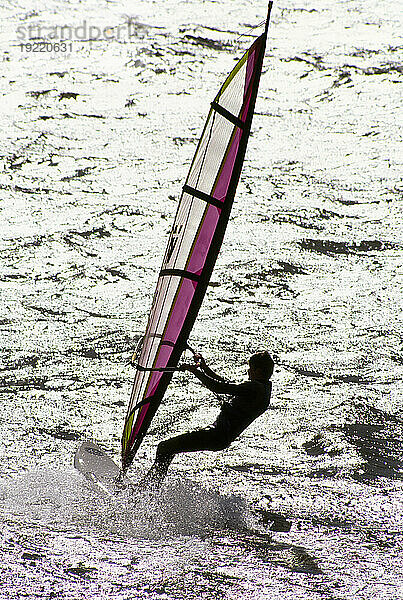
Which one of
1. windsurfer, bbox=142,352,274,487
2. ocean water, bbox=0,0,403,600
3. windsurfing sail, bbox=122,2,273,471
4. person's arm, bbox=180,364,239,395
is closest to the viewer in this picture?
windsurfing sail, bbox=122,2,273,471

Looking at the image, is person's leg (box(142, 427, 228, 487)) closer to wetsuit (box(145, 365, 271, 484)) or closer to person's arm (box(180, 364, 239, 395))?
wetsuit (box(145, 365, 271, 484))

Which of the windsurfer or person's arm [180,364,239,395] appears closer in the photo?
person's arm [180,364,239,395]

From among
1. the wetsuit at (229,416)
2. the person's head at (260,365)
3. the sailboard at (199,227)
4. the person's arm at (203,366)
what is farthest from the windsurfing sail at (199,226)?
the person's head at (260,365)

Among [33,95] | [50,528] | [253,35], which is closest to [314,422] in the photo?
[50,528]

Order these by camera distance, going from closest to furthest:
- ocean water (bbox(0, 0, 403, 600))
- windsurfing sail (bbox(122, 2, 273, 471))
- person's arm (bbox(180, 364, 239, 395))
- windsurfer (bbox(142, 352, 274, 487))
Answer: windsurfing sail (bbox(122, 2, 273, 471)) < person's arm (bbox(180, 364, 239, 395)) < ocean water (bbox(0, 0, 403, 600)) < windsurfer (bbox(142, 352, 274, 487))

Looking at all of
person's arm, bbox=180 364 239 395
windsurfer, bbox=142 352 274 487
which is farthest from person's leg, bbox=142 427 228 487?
person's arm, bbox=180 364 239 395

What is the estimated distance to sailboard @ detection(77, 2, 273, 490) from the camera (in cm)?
382

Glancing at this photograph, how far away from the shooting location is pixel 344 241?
351 inches

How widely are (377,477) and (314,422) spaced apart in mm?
834

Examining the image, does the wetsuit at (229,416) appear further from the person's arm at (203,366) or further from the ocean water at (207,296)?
the ocean water at (207,296)

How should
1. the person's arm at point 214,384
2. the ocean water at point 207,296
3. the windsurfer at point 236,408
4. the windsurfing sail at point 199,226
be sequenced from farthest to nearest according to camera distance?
the windsurfer at point 236,408, the ocean water at point 207,296, the person's arm at point 214,384, the windsurfing sail at point 199,226

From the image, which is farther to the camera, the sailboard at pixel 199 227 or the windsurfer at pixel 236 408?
the windsurfer at pixel 236 408

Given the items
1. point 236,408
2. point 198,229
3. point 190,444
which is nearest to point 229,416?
point 236,408

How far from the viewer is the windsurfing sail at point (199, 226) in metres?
3.82
